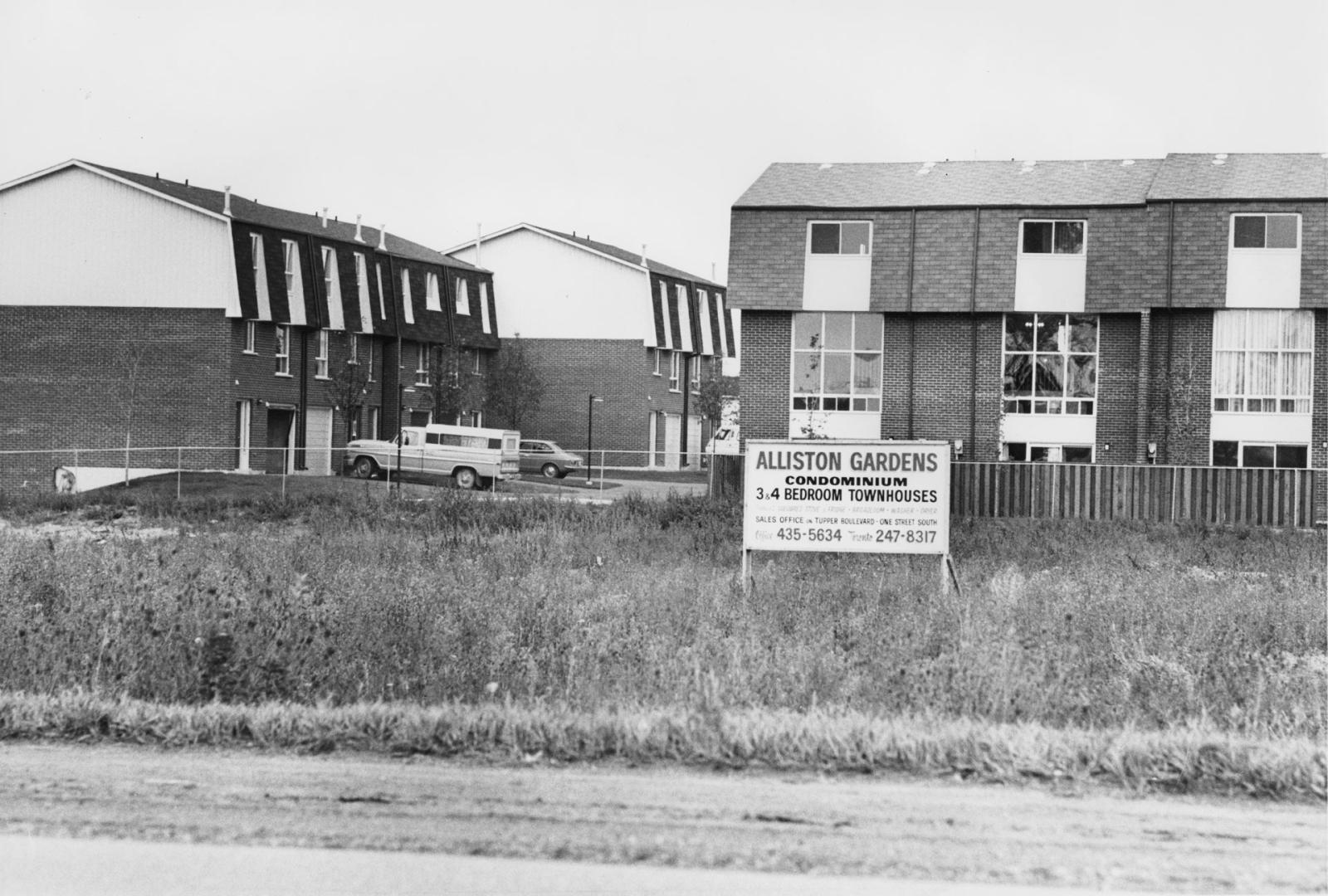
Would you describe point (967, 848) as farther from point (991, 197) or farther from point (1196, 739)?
point (991, 197)

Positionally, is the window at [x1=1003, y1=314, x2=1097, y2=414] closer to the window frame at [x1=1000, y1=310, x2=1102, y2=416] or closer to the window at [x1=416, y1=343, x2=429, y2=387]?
the window frame at [x1=1000, y1=310, x2=1102, y2=416]

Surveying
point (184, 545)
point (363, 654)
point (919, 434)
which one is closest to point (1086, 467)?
point (919, 434)

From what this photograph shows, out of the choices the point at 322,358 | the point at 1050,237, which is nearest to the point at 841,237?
the point at 1050,237

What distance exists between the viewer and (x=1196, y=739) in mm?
8820

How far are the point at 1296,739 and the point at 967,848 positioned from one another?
333cm

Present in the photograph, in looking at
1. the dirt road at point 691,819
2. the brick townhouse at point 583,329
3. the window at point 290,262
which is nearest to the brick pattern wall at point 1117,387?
the window at point 290,262

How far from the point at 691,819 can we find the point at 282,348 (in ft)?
163

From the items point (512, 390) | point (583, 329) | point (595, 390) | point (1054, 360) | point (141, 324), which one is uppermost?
point (583, 329)

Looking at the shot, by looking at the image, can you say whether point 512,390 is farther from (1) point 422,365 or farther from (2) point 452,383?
(1) point 422,365

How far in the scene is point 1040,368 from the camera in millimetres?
42781

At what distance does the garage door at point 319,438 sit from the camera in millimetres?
54594

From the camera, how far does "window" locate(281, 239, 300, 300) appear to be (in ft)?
179

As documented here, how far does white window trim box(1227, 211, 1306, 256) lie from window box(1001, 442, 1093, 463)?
6.58m

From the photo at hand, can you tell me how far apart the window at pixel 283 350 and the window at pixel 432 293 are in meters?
9.87
